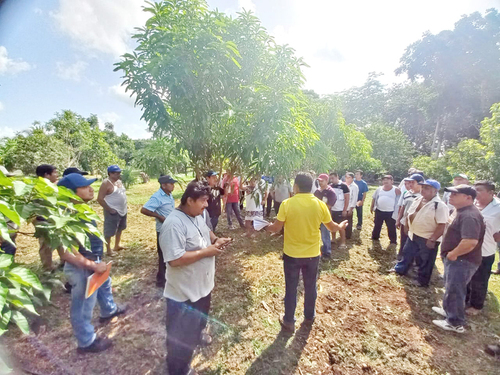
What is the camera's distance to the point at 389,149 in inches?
942

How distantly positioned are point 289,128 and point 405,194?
10.7 ft

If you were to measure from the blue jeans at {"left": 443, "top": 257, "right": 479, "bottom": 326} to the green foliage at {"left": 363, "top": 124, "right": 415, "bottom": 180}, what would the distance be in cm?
2330

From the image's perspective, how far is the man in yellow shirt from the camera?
Answer: 2.79 meters

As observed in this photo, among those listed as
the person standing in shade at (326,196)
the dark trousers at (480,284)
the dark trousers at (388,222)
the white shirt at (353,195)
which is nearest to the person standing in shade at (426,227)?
the dark trousers at (480,284)

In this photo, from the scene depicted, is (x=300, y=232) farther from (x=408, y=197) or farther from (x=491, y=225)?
(x=408, y=197)

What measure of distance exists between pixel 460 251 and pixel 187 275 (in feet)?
10.2

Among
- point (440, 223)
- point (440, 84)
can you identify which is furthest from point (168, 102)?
point (440, 84)

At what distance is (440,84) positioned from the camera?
25.2m

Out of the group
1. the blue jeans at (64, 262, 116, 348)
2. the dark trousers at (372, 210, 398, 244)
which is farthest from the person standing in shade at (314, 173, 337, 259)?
the blue jeans at (64, 262, 116, 348)

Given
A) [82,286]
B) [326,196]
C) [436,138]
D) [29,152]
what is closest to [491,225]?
[326,196]

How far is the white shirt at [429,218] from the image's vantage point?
3.76 meters

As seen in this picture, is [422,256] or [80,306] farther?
[422,256]

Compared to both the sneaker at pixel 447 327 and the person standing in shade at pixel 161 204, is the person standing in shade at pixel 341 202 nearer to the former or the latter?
the sneaker at pixel 447 327

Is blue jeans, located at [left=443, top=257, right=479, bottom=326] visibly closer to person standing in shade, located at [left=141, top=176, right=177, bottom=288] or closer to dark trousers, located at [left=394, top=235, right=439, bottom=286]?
dark trousers, located at [left=394, top=235, right=439, bottom=286]
